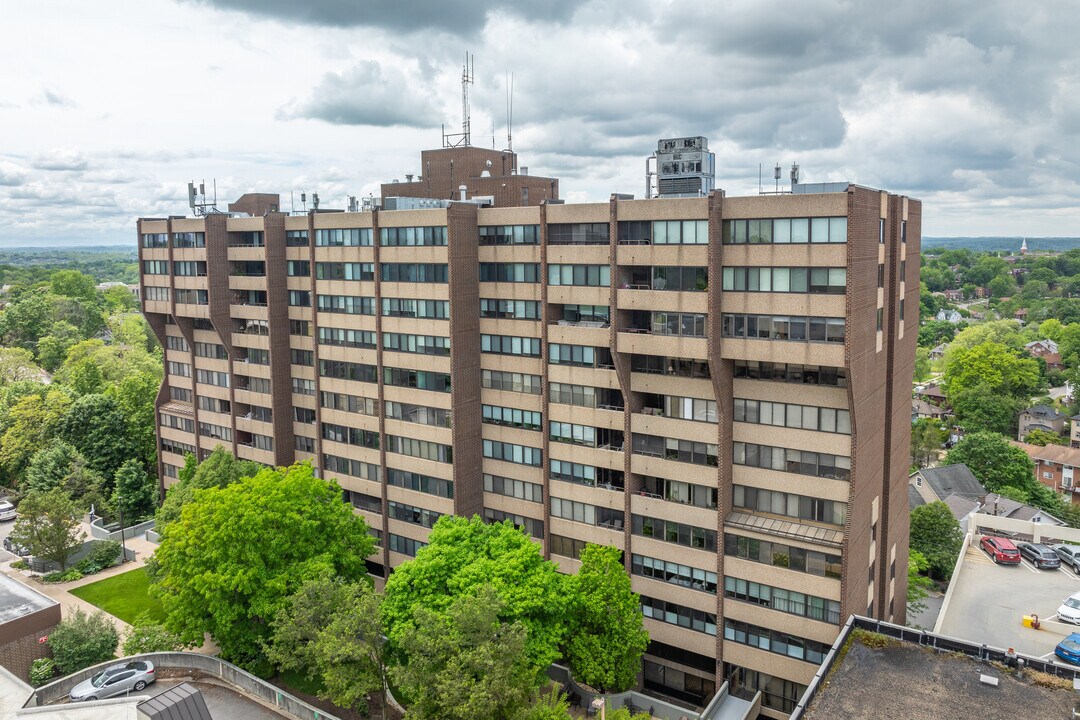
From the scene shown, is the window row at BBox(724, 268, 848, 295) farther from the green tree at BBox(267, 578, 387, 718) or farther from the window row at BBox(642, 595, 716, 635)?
the green tree at BBox(267, 578, 387, 718)

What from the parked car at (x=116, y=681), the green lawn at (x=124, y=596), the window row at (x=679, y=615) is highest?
the window row at (x=679, y=615)

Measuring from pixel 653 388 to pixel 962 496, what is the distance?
71.1 m

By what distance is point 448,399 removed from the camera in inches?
2382

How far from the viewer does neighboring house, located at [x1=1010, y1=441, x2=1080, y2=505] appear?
118m

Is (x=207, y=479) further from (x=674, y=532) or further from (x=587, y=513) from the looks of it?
(x=674, y=532)

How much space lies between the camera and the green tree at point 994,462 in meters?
109

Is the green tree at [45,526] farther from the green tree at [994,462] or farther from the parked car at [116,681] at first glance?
the green tree at [994,462]

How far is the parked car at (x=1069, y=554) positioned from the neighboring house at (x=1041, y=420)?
83662 millimetres

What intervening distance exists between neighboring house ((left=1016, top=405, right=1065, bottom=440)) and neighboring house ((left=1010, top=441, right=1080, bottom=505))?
23.4m

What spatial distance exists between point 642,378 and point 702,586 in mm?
14491

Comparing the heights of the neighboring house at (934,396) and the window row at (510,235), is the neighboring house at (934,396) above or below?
below

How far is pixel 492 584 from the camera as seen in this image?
4372 centimetres

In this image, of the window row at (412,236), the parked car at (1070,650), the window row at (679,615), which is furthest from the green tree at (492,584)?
the parked car at (1070,650)

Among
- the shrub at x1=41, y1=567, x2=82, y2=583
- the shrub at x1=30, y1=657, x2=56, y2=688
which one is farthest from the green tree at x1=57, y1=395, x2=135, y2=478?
the shrub at x1=30, y1=657, x2=56, y2=688
